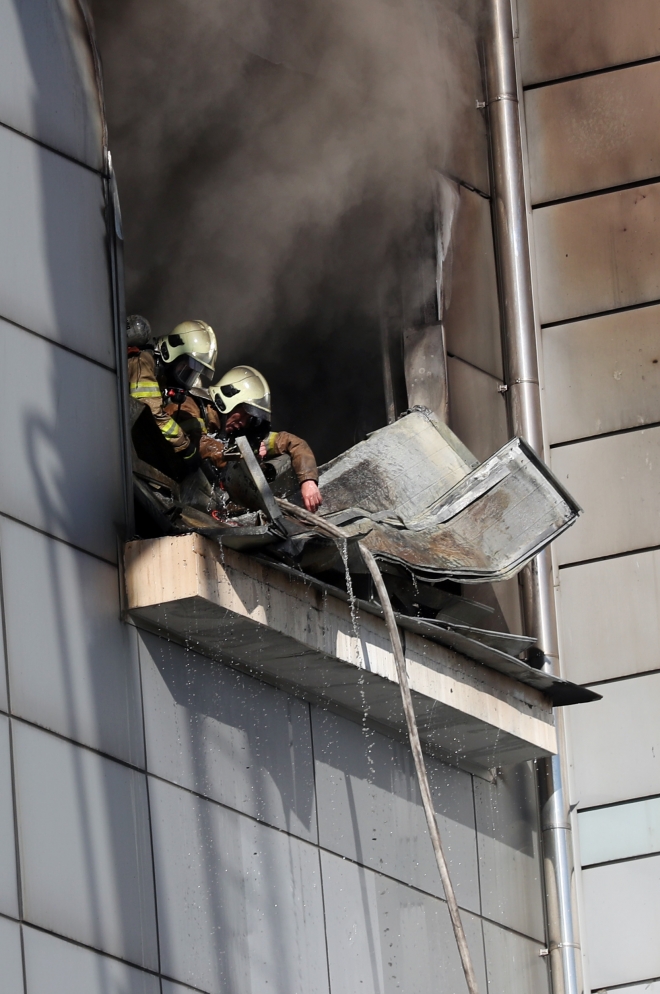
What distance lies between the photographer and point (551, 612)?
46.1 ft

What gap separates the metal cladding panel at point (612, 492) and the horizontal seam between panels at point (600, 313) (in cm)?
108

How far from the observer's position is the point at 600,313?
48.1 ft

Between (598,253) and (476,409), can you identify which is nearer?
(476,409)

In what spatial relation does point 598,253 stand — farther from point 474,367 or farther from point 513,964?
point 513,964

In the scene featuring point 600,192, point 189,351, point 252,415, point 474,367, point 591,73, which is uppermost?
point 591,73

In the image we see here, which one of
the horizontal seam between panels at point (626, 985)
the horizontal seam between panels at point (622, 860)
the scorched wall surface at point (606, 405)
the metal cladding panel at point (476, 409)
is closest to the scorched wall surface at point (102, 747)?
the horizontal seam between panels at point (626, 985)

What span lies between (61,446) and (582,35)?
7888mm

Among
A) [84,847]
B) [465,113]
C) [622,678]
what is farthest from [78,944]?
[465,113]

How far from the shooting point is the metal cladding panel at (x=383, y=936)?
10555 millimetres

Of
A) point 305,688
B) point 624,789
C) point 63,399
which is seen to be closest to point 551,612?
point 624,789

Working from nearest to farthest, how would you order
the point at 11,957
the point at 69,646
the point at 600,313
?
the point at 11,957 < the point at 69,646 < the point at 600,313

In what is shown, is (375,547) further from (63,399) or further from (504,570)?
(63,399)

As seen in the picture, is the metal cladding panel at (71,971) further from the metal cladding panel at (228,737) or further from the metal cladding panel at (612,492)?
the metal cladding panel at (612,492)

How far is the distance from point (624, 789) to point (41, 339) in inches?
273
